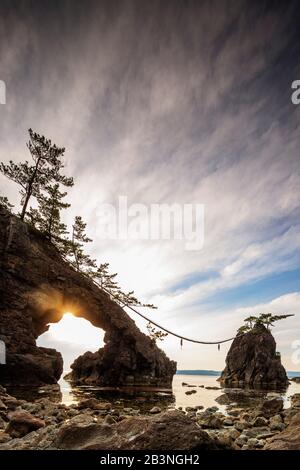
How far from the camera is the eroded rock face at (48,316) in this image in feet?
52.3

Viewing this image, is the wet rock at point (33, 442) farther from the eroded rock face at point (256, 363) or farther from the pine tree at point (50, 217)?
the eroded rock face at point (256, 363)

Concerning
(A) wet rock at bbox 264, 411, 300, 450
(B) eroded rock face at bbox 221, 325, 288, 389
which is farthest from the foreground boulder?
(B) eroded rock face at bbox 221, 325, 288, 389

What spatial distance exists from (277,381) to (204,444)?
4286cm

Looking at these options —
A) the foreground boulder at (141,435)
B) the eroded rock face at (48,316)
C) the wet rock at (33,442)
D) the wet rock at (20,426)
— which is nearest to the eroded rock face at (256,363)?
the eroded rock face at (48,316)

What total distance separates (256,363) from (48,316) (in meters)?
32.5

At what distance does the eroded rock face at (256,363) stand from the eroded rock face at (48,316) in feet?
47.9

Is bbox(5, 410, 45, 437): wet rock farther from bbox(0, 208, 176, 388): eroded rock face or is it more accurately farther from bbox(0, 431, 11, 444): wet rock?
bbox(0, 208, 176, 388): eroded rock face

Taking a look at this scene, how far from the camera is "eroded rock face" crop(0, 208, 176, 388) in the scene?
15953 mm

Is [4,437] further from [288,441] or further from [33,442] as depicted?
[288,441]

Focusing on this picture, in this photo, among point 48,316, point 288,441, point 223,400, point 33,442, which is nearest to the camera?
point 288,441

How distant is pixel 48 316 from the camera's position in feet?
69.4

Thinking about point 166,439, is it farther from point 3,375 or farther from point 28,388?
point 3,375

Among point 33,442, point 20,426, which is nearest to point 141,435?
point 33,442
